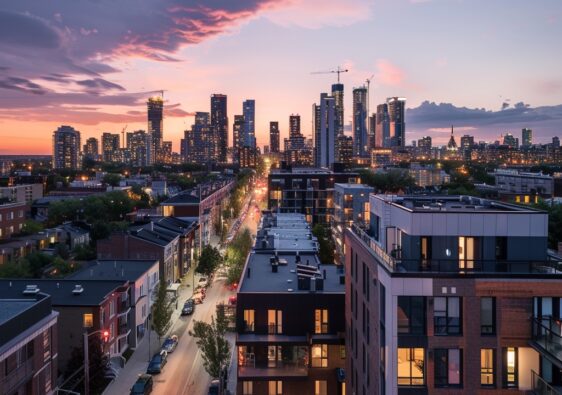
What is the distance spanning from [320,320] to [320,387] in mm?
3644

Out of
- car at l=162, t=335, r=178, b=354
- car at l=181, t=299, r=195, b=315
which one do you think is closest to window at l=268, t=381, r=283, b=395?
car at l=162, t=335, r=178, b=354

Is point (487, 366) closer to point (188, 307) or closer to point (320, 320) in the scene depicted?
point (320, 320)

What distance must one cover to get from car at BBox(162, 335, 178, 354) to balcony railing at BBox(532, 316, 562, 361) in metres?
29.6

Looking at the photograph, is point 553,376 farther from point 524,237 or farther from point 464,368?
point 524,237

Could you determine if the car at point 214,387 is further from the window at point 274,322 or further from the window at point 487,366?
the window at point 487,366

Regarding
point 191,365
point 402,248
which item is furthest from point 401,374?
point 191,365

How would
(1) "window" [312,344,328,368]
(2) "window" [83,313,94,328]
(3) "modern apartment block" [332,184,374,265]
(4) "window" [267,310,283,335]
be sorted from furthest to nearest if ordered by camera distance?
(3) "modern apartment block" [332,184,374,265]
(2) "window" [83,313,94,328]
(4) "window" [267,310,283,335]
(1) "window" [312,344,328,368]

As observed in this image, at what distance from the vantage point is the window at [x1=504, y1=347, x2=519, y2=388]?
56.2ft

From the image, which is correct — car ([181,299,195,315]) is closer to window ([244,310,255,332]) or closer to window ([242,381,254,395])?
window ([244,310,255,332])

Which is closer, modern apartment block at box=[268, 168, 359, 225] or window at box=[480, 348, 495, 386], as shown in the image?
window at box=[480, 348, 495, 386]

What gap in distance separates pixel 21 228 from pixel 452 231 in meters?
79.1

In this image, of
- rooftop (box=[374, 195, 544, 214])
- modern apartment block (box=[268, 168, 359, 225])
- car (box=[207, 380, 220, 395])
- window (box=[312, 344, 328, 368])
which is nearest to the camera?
rooftop (box=[374, 195, 544, 214])

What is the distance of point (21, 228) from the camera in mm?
82312

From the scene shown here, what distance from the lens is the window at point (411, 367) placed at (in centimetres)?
1716
